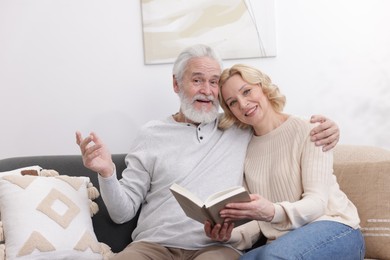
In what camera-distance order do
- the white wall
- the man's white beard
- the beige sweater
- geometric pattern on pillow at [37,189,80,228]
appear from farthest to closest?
the white wall
the man's white beard
geometric pattern on pillow at [37,189,80,228]
the beige sweater

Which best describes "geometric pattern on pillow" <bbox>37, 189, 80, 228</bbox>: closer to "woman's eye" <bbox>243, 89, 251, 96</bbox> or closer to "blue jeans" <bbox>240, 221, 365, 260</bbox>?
"blue jeans" <bbox>240, 221, 365, 260</bbox>

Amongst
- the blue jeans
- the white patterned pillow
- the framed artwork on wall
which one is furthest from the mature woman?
the white patterned pillow

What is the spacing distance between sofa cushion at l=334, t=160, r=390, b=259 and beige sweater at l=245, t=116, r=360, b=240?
0.07 m

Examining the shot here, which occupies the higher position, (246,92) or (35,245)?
(246,92)

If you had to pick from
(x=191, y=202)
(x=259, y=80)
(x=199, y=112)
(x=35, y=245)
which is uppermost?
(x=259, y=80)

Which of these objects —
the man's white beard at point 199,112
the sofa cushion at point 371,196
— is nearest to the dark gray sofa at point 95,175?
the man's white beard at point 199,112

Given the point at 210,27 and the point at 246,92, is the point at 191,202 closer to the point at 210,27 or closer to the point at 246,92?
the point at 246,92

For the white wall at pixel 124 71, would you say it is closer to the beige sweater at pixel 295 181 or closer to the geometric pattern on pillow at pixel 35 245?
the beige sweater at pixel 295 181

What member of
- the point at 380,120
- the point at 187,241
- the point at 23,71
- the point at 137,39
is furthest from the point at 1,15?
the point at 380,120

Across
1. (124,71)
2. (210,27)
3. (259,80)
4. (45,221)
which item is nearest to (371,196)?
(259,80)

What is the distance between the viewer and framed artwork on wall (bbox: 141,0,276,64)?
2.46 metres

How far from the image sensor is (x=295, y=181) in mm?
1842

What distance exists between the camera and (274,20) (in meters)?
2.45

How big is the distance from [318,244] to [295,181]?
0.29 metres
